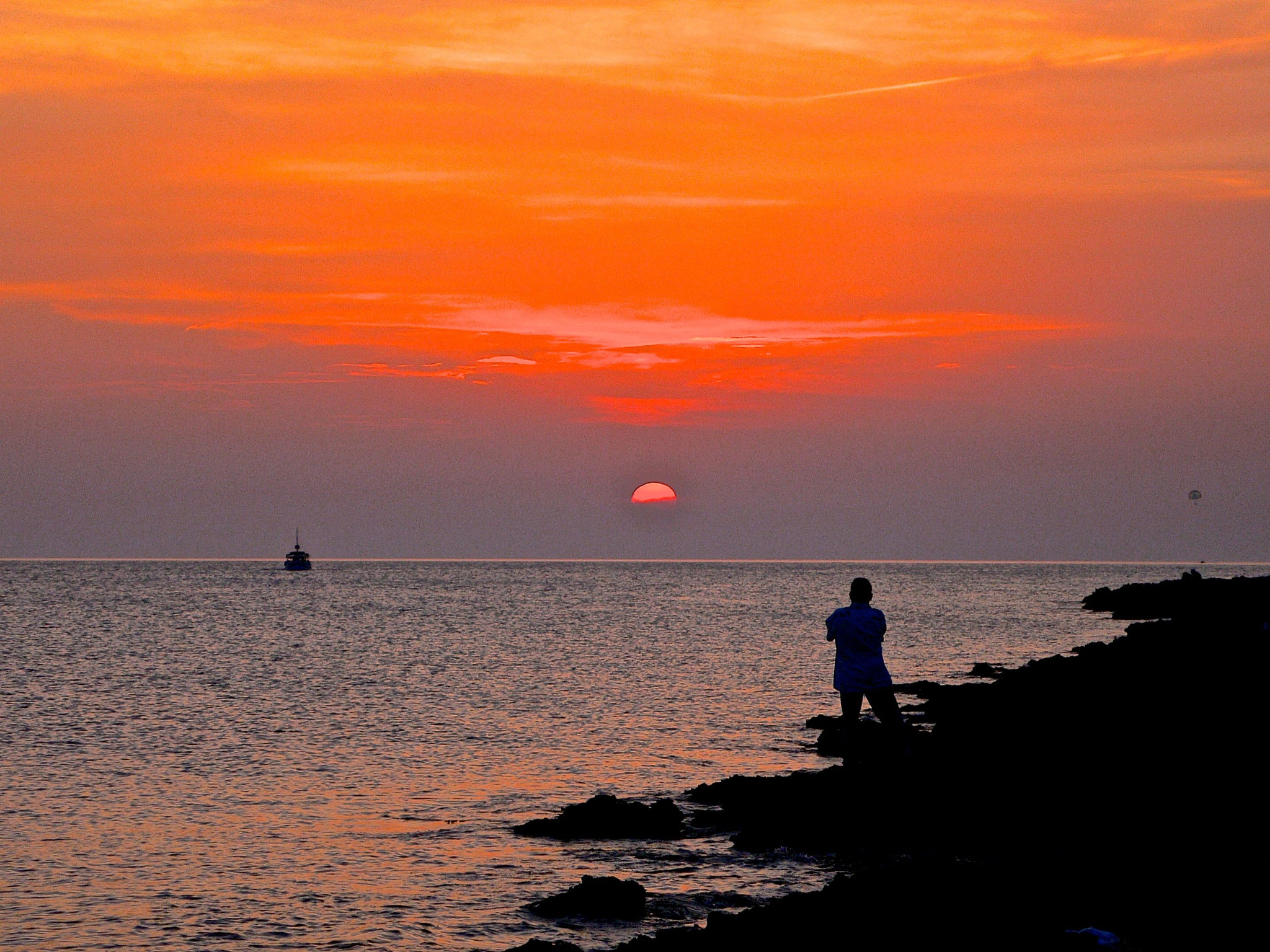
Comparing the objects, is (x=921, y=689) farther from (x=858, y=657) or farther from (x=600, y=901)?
(x=600, y=901)

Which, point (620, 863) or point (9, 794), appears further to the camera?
point (9, 794)

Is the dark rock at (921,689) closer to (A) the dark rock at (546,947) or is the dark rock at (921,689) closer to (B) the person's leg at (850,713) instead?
(B) the person's leg at (850,713)

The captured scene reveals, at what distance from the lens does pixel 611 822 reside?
19734 mm

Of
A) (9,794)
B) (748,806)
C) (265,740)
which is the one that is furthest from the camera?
(265,740)

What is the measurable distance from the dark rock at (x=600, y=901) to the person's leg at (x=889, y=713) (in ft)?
12.6

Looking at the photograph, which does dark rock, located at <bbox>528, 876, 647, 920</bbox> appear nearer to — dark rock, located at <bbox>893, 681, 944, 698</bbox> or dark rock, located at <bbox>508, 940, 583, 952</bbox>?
dark rock, located at <bbox>508, 940, 583, 952</bbox>

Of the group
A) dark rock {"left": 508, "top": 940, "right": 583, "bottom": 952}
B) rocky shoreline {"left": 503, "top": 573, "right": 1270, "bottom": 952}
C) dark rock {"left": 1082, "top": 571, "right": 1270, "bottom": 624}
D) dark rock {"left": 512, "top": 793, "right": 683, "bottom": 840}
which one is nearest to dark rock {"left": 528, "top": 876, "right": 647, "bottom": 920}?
rocky shoreline {"left": 503, "top": 573, "right": 1270, "bottom": 952}

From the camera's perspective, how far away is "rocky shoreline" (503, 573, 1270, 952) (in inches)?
457

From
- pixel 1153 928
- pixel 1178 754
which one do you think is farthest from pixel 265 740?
pixel 1153 928

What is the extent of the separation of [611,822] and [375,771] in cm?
914

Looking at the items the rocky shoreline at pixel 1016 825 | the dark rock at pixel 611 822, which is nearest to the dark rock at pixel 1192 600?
the rocky shoreline at pixel 1016 825

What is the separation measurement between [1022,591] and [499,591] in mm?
68054

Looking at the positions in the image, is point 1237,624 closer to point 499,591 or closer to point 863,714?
point 863,714

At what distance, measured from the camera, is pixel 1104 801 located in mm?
17141
